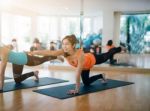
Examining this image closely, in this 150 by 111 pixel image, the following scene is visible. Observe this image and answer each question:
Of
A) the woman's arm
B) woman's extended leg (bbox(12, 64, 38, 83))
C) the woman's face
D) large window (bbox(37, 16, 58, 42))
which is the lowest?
woman's extended leg (bbox(12, 64, 38, 83))

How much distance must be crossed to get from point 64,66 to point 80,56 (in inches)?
112

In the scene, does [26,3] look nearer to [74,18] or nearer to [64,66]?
[74,18]

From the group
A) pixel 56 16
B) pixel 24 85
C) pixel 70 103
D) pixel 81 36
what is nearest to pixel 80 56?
pixel 70 103

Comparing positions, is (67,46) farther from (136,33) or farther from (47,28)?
(136,33)

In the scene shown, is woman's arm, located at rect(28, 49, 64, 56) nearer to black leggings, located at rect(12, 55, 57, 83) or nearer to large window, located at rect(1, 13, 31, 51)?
black leggings, located at rect(12, 55, 57, 83)

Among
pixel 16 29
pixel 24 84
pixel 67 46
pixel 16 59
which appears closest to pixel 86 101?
pixel 67 46

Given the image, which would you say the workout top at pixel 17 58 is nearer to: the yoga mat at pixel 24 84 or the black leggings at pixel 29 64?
the black leggings at pixel 29 64

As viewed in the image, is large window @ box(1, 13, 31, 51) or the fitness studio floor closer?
the fitness studio floor

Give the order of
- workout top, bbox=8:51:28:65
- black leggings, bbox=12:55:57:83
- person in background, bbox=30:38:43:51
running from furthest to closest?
1. person in background, bbox=30:38:43:51
2. black leggings, bbox=12:55:57:83
3. workout top, bbox=8:51:28:65

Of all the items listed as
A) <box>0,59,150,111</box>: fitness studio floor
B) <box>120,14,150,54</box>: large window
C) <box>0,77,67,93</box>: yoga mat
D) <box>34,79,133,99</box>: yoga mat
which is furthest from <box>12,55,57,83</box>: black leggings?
<box>120,14,150,54</box>: large window

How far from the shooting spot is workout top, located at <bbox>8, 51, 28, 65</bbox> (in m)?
3.95

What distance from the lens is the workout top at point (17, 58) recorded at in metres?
3.95

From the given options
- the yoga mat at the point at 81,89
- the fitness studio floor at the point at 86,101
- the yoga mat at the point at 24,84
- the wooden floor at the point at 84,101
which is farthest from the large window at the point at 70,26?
the wooden floor at the point at 84,101

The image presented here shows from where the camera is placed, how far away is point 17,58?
13.1 ft
